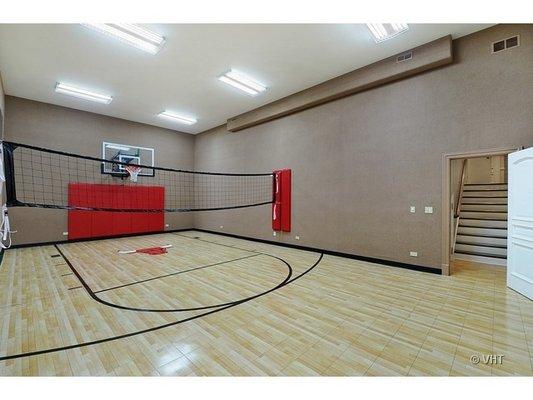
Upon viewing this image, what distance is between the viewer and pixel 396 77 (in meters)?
4.27

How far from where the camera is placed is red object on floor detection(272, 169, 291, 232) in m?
6.09

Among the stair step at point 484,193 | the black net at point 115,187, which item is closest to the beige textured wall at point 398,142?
the black net at point 115,187

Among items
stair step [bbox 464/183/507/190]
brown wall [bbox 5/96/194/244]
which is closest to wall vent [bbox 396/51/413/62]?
stair step [bbox 464/183/507/190]

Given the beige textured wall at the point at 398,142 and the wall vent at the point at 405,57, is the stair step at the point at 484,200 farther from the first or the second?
the wall vent at the point at 405,57

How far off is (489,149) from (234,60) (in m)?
4.28

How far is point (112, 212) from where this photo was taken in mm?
7273

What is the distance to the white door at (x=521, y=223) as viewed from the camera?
2.94 meters

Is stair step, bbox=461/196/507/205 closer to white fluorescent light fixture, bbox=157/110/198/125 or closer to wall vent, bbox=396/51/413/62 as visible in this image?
wall vent, bbox=396/51/413/62

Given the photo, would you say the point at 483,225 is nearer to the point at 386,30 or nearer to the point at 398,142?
the point at 398,142

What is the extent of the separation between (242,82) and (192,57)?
1.20 metres

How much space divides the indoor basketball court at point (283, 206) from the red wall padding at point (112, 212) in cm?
6

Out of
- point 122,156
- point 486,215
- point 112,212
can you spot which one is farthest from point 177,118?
point 486,215

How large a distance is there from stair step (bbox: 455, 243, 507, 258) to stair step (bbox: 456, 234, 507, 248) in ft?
0.30
